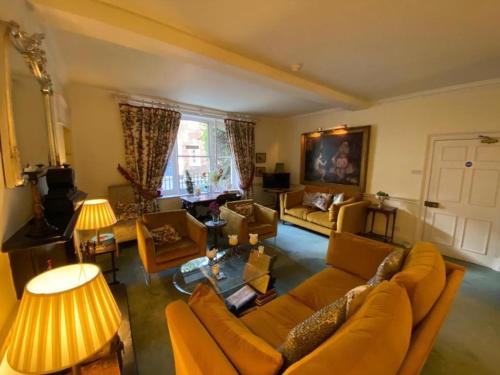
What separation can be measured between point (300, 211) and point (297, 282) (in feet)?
6.28

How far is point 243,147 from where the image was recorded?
5.13 meters

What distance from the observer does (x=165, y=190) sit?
4.38 m

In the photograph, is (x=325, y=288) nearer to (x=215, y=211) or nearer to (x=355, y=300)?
(x=355, y=300)

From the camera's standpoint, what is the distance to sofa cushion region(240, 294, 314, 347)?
1.33 meters

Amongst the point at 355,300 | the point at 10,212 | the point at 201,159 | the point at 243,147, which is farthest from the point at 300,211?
the point at 10,212

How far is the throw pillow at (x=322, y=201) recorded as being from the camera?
4312 millimetres

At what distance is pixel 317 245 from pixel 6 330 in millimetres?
3593

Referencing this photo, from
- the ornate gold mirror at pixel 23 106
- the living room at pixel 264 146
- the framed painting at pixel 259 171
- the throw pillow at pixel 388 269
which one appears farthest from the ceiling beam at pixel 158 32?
the framed painting at pixel 259 171

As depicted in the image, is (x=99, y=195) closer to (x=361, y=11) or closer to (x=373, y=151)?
(x=361, y=11)

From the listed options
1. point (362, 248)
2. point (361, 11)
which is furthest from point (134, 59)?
point (362, 248)

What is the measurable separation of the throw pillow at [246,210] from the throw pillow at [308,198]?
1518 millimetres

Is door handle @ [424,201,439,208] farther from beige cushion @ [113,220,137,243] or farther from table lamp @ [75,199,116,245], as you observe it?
beige cushion @ [113,220,137,243]

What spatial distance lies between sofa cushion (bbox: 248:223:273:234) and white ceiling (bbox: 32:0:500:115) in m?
2.03

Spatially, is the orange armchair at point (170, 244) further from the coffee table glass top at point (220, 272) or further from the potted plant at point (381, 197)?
the potted plant at point (381, 197)
